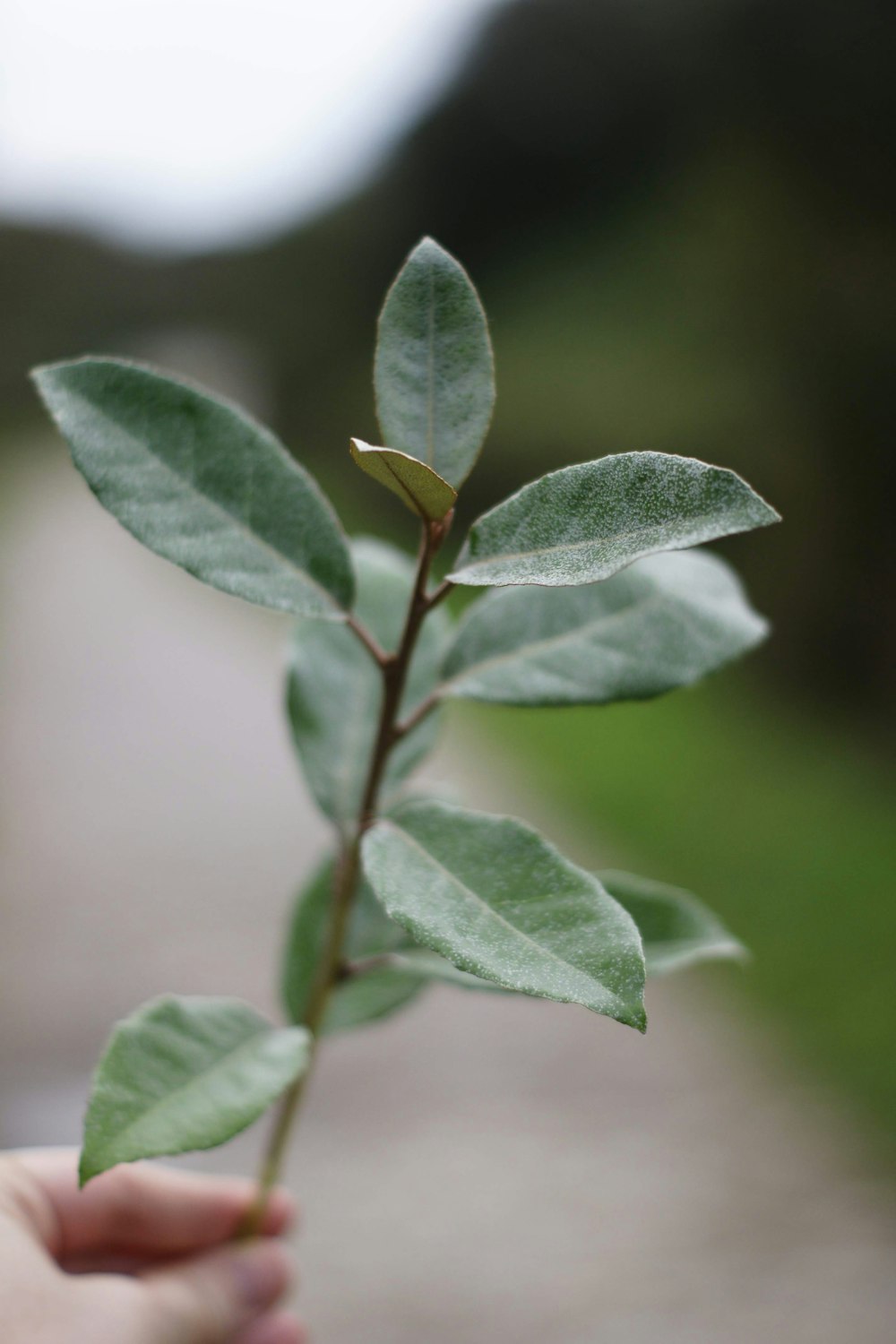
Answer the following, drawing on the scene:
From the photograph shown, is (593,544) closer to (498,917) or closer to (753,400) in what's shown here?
(498,917)

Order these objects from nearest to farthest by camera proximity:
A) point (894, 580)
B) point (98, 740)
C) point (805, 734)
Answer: point (894, 580)
point (805, 734)
point (98, 740)

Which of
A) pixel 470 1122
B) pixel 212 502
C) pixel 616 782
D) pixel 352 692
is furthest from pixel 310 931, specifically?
pixel 616 782

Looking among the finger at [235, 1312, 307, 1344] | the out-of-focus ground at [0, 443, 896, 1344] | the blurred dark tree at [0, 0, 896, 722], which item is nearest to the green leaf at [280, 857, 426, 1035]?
the finger at [235, 1312, 307, 1344]

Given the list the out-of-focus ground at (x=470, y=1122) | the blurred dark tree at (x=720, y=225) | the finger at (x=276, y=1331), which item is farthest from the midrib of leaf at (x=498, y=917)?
the blurred dark tree at (x=720, y=225)

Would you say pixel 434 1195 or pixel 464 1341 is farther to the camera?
pixel 434 1195

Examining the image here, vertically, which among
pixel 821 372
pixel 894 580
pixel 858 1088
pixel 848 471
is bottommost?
pixel 858 1088

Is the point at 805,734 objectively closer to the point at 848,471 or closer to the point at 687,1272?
the point at 848,471

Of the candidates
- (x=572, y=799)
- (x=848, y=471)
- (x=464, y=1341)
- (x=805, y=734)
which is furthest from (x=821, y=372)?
(x=464, y=1341)
